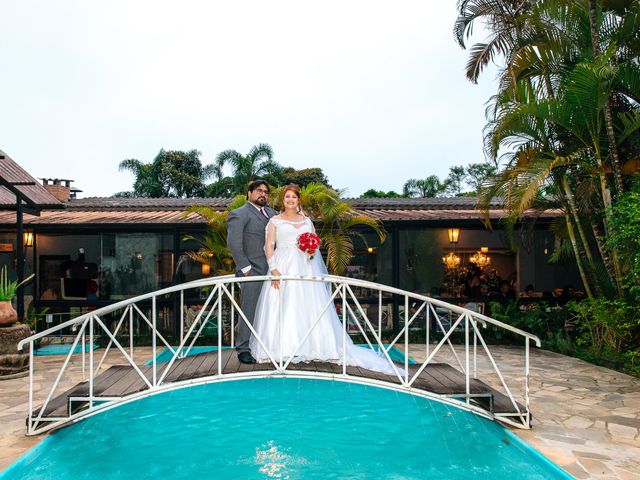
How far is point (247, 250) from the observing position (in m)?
5.73

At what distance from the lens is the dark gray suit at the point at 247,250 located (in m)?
5.43

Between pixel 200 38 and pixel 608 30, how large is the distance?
1151 centimetres

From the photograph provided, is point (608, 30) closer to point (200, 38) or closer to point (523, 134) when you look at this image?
point (523, 134)

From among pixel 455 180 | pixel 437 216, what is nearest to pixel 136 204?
pixel 437 216

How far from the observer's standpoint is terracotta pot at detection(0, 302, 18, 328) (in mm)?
7488

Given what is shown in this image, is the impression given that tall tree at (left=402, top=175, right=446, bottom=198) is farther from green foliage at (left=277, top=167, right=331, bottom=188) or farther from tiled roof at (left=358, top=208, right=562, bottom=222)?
tiled roof at (left=358, top=208, right=562, bottom=222)

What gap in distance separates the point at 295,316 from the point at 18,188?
6.47 m

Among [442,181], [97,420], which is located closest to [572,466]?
[97,420]

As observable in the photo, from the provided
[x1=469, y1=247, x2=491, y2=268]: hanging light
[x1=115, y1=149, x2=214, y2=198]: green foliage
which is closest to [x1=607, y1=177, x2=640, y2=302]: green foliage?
[x1=469, y1=247, x2=491, y2=268]: hanging light

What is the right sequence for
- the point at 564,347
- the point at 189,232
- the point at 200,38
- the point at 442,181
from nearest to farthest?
the point at 564,347
the point at 189,232
the point at 200,38
the point at 442,181

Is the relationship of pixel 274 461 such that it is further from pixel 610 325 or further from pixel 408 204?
pixel 408 204

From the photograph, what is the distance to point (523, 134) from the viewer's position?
870 centimetres

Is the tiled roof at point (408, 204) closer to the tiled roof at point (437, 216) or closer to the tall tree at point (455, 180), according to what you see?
the tiled roof at point (437, 216)

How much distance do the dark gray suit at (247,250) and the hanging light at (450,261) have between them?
7.35m
